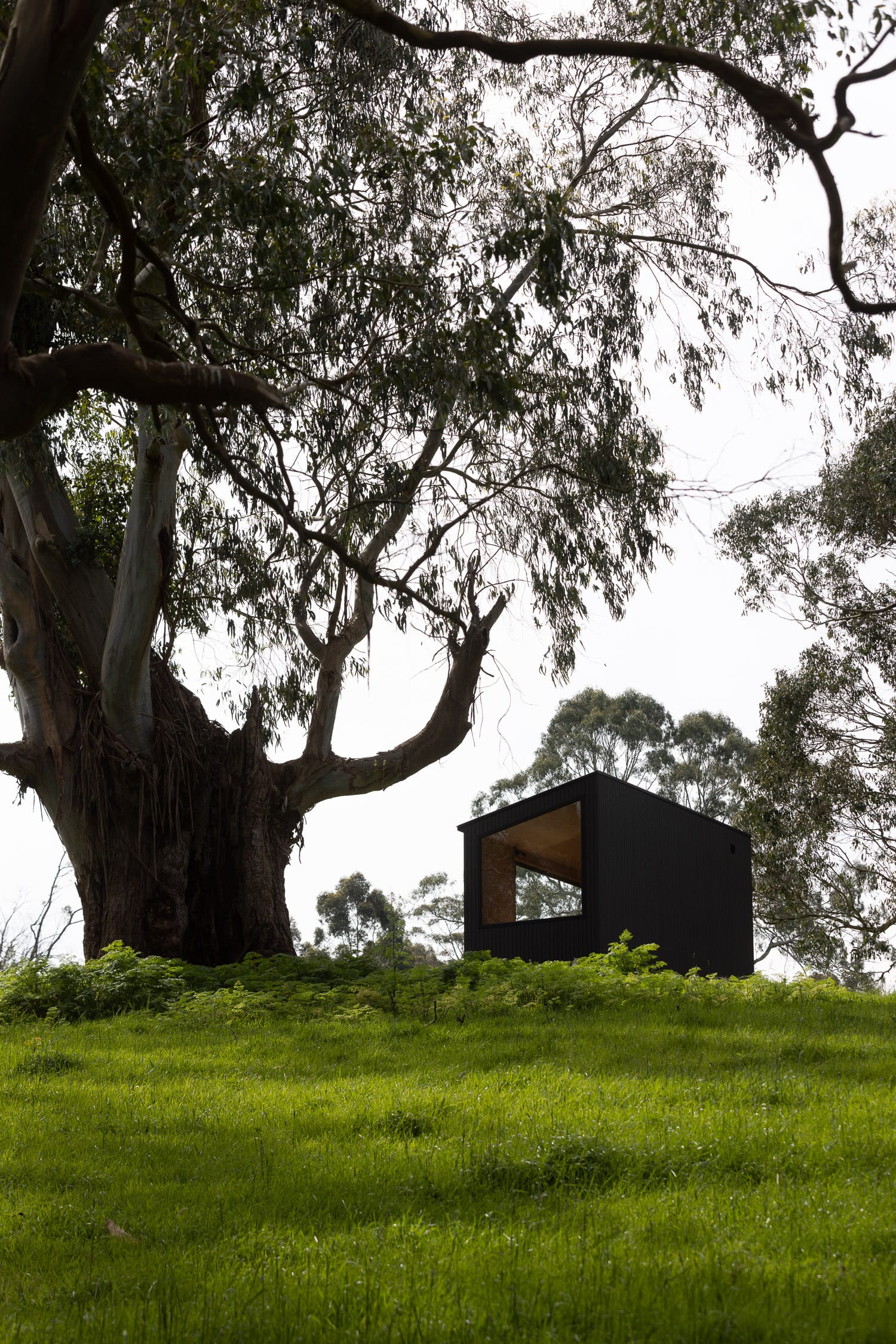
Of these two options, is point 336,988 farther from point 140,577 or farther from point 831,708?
point 831,708

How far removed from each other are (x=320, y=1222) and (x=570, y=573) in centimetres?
942

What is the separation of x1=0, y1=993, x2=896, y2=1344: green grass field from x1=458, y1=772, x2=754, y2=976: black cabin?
829 centimetres

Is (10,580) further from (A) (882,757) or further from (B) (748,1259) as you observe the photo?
(A) (882,757)

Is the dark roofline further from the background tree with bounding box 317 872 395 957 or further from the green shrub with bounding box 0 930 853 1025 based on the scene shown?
the background tree with bounding box 317 872 395 957

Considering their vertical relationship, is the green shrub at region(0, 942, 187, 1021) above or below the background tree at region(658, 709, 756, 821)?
below

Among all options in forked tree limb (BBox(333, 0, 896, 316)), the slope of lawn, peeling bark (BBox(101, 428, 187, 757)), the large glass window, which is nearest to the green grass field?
the slope of lawn

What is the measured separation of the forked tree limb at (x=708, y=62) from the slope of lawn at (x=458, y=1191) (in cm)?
414

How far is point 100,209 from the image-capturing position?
8.68 m

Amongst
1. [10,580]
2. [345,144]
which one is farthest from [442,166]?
[10,580]

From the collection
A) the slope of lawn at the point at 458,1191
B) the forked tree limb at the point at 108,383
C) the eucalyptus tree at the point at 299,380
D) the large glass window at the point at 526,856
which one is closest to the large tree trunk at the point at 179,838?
the eucalyptus tree at the point at 299,380

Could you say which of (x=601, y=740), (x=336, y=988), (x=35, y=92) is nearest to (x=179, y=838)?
(x=336, y=988)

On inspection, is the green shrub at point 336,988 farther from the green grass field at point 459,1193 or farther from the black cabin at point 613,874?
the black cabin at point 613,874

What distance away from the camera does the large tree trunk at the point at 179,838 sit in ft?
36.4

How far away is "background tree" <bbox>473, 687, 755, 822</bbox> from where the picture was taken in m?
31.3
